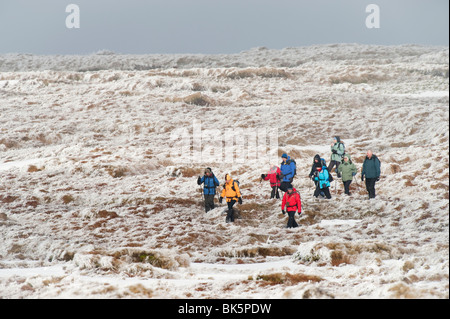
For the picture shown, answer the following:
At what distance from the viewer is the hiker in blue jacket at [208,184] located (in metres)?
15.8

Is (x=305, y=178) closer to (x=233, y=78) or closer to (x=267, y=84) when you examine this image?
(x=267, y=84)

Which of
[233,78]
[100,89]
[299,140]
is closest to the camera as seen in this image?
[299,140]

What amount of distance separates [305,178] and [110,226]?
866 centimetres

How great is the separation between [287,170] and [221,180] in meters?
5.42

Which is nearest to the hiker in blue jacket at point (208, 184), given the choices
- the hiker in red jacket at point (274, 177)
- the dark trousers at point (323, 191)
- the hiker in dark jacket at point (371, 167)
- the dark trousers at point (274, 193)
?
the hiker in red jacket at point (274, 177)

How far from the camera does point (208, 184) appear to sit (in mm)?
16062

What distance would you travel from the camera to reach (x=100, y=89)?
43.6 metres

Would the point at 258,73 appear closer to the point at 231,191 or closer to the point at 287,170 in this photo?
the point at 287,170

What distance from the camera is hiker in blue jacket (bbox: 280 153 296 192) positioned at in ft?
53.0

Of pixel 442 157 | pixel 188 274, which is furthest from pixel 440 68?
pixel 188 274

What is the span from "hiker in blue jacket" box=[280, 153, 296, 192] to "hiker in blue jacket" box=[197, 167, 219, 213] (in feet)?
7.75

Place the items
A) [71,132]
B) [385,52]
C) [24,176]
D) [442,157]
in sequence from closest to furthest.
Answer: [442,157]
[24,176]
[71,132]
[385,52]

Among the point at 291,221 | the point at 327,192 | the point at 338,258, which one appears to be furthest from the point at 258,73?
the point at 338,258
